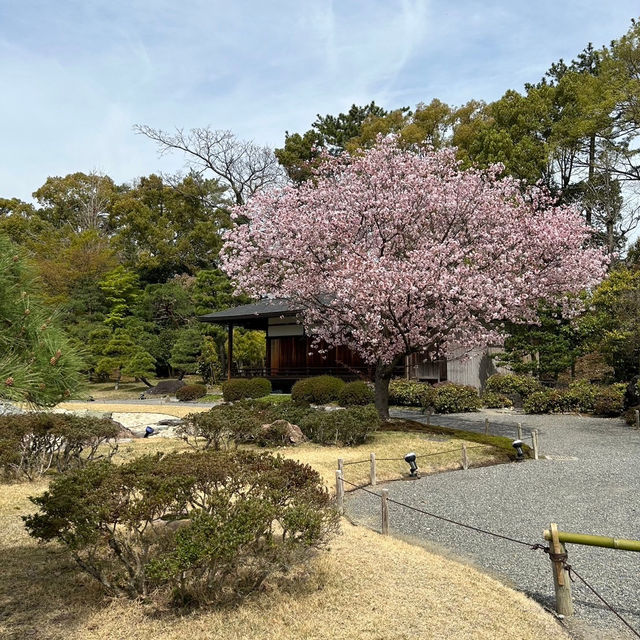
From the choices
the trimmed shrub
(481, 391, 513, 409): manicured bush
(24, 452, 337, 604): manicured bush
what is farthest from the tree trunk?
(24, 452, 337, 604): manicured bush

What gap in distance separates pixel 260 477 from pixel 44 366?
270cm

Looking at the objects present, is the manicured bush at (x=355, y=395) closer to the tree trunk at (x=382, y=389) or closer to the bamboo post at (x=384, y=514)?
the tree trunk at (x=382, y=389)

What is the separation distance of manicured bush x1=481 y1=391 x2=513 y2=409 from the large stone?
39.1 feet

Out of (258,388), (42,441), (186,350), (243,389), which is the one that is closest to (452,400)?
(258,388)

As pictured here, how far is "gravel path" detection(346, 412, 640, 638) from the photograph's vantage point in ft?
19.6

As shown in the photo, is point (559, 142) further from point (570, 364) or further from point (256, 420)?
point (256, 420)

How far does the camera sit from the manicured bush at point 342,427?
44.8ft

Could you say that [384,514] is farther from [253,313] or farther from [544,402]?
[253,313]

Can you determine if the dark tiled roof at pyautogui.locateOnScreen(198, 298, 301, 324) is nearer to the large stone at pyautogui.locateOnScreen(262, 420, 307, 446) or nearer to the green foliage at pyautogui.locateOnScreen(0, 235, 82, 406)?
the large stone at pyautogui.locateOnScreen(262, 420, 307, 446)

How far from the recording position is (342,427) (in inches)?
539

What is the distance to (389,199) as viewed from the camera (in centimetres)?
1577

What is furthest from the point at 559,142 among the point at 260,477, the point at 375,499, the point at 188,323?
the point at 260,477

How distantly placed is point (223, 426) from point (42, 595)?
7561 millimetres

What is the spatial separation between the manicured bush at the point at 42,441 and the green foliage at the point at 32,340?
6.45 metres
